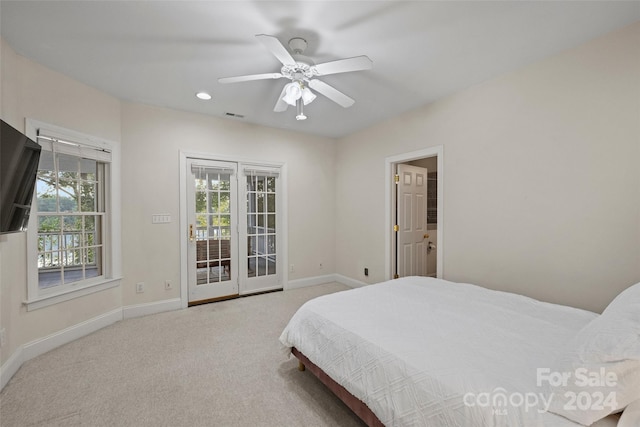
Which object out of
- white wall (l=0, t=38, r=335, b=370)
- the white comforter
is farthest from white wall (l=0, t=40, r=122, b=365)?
the white comforter

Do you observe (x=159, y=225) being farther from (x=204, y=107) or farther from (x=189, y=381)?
(x=189, y=381)

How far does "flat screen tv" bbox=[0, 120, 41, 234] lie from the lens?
172 centimetres

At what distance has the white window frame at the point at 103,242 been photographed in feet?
7.79

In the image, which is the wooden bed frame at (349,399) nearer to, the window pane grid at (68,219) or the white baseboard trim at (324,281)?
the white baseboard trim at (324,281)

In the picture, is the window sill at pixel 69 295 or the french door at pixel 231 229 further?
the french door at pixel 231 229

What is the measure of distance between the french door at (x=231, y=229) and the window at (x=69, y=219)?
92cm

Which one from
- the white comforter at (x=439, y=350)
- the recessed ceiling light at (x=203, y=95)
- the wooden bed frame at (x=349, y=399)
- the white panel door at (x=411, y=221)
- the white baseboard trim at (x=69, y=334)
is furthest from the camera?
the white panel door at (x=411, y=221)

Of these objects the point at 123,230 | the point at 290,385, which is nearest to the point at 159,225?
the point at 123,230

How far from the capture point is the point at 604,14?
1.84m

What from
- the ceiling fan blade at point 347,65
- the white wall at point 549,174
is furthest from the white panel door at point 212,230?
the white wall at point 549,174

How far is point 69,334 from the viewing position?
2662 millimetres

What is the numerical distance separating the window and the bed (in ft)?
7.83

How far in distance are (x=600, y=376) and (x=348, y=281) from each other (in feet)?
12.4

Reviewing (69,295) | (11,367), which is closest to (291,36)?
(69,295)
